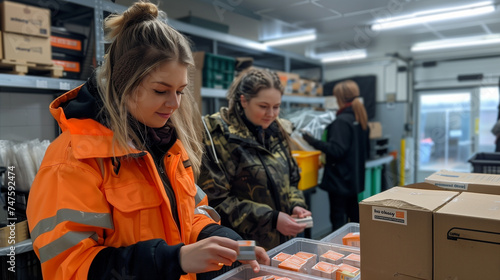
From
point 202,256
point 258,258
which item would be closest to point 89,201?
point 202,256

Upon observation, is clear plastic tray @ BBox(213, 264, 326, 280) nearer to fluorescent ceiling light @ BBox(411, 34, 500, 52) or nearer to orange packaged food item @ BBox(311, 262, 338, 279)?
orange packaged food item @ BBox(311, 262, 338, 279)

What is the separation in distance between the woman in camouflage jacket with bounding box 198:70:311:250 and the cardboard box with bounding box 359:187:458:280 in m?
0.81

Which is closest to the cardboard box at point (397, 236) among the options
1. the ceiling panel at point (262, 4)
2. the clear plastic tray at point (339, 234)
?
the clear plastic tray at point (339, 234)

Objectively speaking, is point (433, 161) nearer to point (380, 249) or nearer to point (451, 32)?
point (451, 32)

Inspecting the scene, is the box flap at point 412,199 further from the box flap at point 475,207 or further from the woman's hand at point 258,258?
the woman's hand at point 258,258

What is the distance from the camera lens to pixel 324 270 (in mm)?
1253

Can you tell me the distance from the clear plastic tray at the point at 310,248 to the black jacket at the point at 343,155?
1.91 meters

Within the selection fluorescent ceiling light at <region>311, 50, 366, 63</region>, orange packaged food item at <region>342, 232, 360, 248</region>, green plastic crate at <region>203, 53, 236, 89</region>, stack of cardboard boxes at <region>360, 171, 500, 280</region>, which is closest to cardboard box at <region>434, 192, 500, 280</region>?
stack of cardboard boxes at <region>360, 171, 500, 280</region>

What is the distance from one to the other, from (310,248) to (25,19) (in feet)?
7.13

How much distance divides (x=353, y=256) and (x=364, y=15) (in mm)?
3607

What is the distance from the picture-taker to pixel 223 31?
3.97 meters

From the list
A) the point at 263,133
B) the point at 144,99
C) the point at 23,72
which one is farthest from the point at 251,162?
the point at 23,72

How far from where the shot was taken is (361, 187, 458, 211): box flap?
3.02ft

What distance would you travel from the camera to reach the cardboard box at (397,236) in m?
0.88
